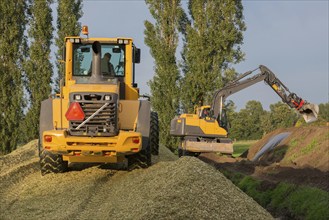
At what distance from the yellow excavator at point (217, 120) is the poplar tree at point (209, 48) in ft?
16.5

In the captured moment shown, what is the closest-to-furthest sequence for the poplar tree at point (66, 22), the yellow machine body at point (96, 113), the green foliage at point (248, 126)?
the yellow machine body at point (96, 113) < the poplar tree at point (66, 22) < the green foliage at point (248, 126)

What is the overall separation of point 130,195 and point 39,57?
809 inches

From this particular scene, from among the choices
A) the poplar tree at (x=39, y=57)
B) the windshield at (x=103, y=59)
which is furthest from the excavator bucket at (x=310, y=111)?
the poplar tree at (x=39, y=57)

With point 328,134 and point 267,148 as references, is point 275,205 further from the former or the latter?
point 267,148

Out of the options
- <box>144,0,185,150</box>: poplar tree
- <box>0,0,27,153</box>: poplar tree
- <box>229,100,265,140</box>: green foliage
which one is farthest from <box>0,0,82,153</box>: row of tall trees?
<box>229,100,265,140</box>: green foliage

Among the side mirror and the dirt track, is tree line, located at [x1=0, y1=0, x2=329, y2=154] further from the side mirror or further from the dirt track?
the side mirror

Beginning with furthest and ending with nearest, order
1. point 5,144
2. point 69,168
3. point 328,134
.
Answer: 1. point 5,144
2. point 328,134
3. point 69,168

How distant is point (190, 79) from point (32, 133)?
9.40m

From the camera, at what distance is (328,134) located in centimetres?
2105

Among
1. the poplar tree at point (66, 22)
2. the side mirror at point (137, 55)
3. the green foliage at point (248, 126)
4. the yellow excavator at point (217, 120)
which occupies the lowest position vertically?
the green foliage at point (248, 126)

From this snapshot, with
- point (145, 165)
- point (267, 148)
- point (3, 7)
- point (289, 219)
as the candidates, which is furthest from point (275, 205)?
point (3, 7)

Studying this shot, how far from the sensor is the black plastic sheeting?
2489 cm

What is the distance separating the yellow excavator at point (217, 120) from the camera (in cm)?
1819

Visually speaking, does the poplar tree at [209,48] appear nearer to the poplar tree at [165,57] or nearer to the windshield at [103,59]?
the poplar tree at [165,57]
